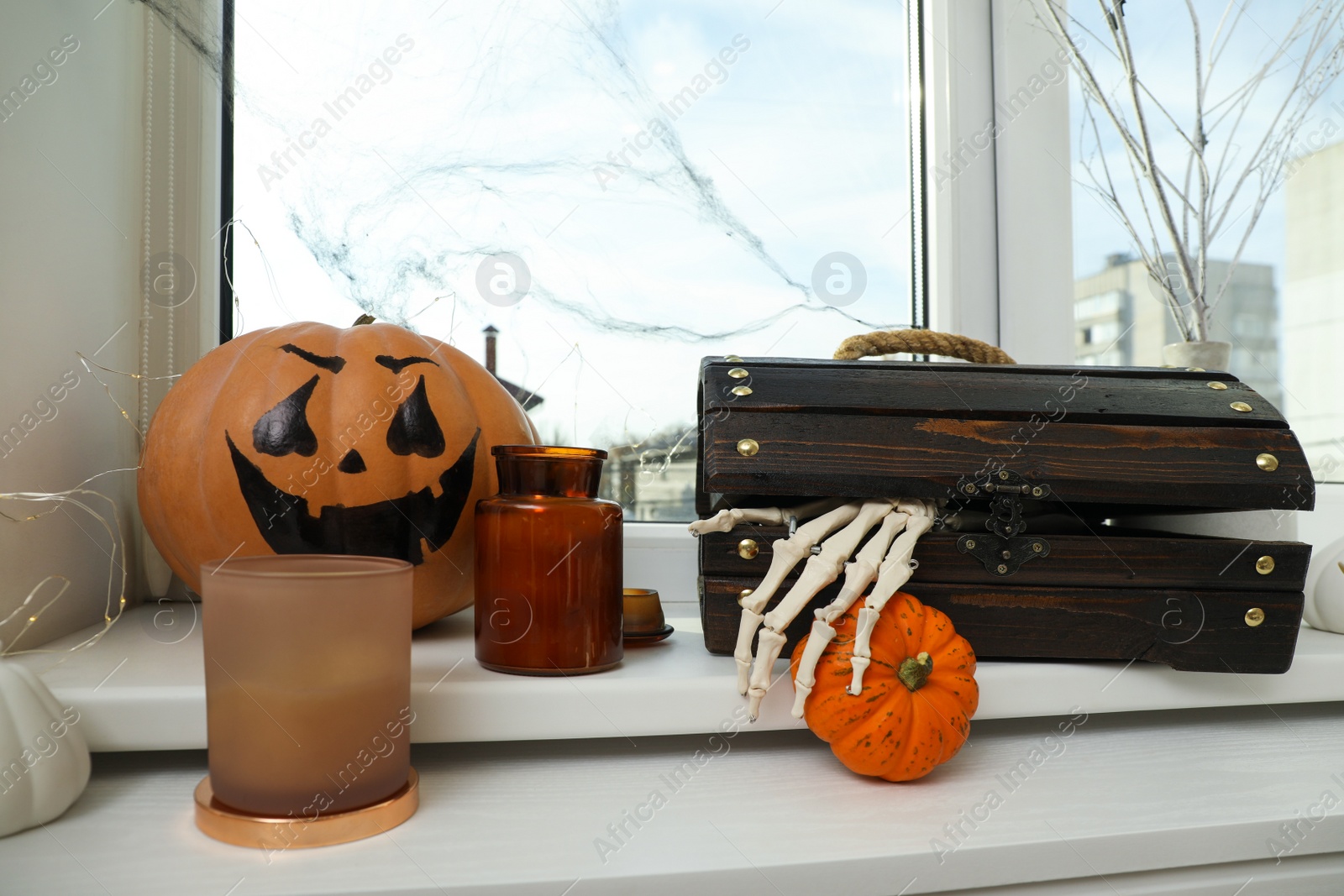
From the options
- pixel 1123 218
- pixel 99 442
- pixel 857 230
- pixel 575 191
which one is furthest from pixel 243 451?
pixel 1123 218

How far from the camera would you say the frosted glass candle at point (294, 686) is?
0.49 m

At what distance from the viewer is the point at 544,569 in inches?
25.7

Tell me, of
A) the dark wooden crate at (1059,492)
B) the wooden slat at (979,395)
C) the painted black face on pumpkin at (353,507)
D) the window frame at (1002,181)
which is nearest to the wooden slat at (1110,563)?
the dark wooden crate at (1059,492)

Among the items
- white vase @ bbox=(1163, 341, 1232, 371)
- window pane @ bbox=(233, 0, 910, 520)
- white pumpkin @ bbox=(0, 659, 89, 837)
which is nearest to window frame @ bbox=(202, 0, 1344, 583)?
window pane @ bbox=(233, 0, 910, 520)

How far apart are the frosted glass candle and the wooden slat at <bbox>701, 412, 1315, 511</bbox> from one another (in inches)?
11.5

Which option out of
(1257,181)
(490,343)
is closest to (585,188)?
(490,343)

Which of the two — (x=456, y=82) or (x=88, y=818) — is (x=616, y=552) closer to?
(x=88, y=818)

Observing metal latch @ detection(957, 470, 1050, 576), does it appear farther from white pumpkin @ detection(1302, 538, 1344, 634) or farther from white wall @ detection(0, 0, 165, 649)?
white wall @ detection(0, 0, 165, 649)

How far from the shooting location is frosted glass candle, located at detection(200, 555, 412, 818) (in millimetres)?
486

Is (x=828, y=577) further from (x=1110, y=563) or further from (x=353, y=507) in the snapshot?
(x=353, y=507)

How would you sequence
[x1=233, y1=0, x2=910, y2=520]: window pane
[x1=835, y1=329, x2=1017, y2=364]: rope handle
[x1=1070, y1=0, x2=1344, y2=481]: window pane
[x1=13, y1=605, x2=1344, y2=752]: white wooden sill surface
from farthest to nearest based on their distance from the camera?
[x1=1070, y1=0, x2=1344, y2=481]: window pane, [x1=233, y1=0, x2=910, y2=520]: window pane, [x1=835, y1=329, x2=1017, y2=364]: rope handle, [x1=13, y1=605, x2=1344, y2=752]: white wooden sill surface

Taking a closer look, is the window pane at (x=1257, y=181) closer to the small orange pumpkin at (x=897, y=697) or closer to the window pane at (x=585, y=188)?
the window pane at (x=585, y=188)

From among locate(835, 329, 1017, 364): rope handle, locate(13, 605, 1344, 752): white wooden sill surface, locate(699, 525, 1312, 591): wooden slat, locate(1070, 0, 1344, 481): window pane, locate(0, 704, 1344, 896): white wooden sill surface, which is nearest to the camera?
locate(0, 704, 1344, 896): white wooden sill surface

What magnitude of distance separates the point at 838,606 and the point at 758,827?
0.54 feet
